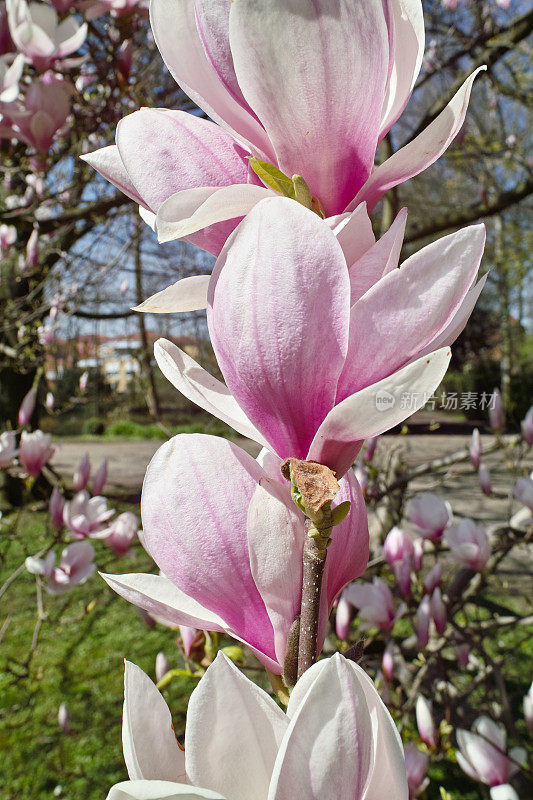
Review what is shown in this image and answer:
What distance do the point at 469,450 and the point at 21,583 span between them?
3016 mm

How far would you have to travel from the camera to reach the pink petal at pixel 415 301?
27 cm

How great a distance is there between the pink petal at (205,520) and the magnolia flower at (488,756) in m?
1.06

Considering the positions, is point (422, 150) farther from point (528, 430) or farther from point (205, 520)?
point (528, 430)

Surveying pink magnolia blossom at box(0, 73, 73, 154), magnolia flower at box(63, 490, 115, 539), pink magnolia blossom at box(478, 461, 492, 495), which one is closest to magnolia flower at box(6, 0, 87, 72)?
pink magnolia blossom at box(0, 73, 73, 154)

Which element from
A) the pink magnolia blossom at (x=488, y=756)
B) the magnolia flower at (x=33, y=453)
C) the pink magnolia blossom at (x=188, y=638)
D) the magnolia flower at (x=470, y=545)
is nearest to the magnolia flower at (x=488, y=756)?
the pink magnolia blossom at (x=488, y=756)

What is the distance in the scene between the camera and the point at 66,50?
160 cm

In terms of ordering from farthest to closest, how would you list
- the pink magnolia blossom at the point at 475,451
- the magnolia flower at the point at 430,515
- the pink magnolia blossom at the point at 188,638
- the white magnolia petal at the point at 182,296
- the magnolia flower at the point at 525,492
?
the pink magnolia blossom at the point at 475,451 < the magnolia flower at the point at 430,515 < the magnolia flower at the point at 525,492 < the pink magnolia blossom at the point at 188,638 < the white magnolia petal at the point at 182,296

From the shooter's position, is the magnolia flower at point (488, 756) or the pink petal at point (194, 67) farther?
the magnolia flower at point (488, 756)

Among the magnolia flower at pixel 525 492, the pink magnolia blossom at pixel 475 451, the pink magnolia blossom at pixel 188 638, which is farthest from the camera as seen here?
the pink magnolia blossom at pixel 475 451

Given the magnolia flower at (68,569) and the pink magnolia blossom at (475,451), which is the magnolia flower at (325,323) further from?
the pink magnolia blossom at (475,451)

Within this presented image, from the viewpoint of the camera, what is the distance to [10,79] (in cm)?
134

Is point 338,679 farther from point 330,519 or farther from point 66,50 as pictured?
point 66,50

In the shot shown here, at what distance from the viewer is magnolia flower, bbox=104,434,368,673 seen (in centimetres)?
31

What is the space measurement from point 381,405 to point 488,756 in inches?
45.8
